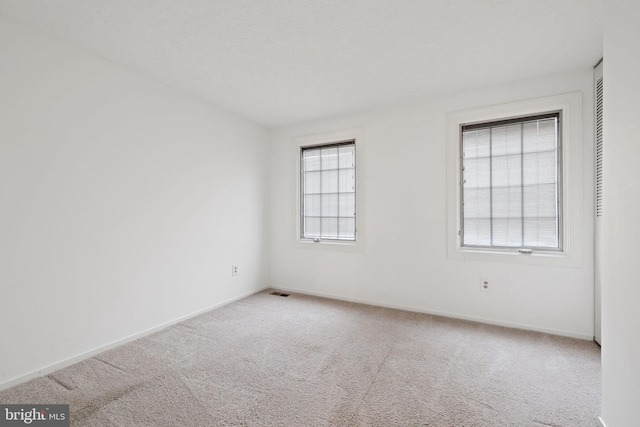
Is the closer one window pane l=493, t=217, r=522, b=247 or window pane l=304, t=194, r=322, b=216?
window pane l=493, t=217, r=522, b=247

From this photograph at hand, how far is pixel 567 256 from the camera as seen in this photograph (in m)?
2.67

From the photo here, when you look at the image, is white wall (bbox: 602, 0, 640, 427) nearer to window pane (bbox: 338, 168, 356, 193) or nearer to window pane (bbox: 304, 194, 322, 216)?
window pane (bbox: 338, 168, 356, 193)

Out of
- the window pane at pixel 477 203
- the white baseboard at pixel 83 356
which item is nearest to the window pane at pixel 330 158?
the window pane at pixel 477 203

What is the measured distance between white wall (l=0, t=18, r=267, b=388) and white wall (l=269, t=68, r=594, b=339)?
143 cm

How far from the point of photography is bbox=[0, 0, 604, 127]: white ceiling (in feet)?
6.05

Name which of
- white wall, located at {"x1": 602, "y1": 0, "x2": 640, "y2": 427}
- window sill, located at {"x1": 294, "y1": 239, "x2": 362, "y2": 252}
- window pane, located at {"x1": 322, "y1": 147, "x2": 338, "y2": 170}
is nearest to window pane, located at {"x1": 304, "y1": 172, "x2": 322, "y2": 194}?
window pane, located at {"x1": 322, "y1": 147, "x2": 338, "y2": 170}

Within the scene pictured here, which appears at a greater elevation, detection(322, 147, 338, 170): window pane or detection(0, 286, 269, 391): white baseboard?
detection(322, 147, 338, 170): window pane

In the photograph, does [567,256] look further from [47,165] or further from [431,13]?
[47,165]

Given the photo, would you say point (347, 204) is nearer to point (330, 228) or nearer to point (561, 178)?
point (330, 228)

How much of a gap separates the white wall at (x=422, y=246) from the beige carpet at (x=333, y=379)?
0.98 feet

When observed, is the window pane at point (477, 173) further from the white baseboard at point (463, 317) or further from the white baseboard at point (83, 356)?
the white baseboard at point (83, 356)

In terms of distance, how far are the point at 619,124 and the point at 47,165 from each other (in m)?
3.49

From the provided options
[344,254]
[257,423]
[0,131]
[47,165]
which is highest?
[0,131]

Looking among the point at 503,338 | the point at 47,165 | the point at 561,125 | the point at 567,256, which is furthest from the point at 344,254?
the point at 47,165
